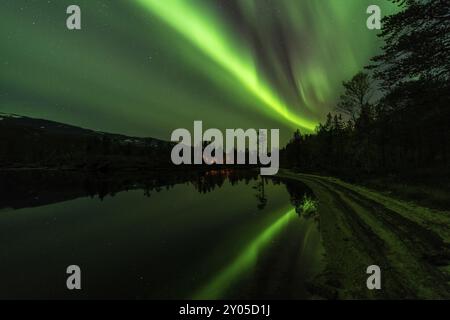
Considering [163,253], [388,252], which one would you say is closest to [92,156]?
[163,253]

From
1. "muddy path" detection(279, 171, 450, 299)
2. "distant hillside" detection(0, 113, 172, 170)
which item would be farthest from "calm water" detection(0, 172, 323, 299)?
"distant hillside" detection(0, 113, 172, 170)

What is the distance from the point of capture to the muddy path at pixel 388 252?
6.55 metres

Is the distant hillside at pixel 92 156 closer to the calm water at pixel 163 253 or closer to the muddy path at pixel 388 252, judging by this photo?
the calm water at pixel 163 253

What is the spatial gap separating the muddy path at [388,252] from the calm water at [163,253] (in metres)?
0.65

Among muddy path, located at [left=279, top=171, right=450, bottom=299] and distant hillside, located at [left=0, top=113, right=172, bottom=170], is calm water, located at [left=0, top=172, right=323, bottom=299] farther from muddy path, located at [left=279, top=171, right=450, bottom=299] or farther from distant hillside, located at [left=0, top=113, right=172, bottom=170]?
distant hillside, located at [left=0, top=113, right=172, bottom=170]

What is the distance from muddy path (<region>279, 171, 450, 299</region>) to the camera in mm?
6555

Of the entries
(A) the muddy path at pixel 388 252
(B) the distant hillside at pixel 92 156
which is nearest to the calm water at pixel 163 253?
(A) the muddy path at pixel 388 252

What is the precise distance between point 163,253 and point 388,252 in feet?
26.1

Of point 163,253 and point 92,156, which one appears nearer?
Result: point 163,253

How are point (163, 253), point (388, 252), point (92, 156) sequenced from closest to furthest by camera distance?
1. point (388, 252)
2. point (163, 253)
3. point (92, 156)

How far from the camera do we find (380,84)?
17.7 meters

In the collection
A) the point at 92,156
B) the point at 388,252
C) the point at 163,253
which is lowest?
the point at 163,253

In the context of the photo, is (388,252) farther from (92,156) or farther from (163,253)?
(92,156)

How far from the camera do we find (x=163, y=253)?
11016 millimetres
